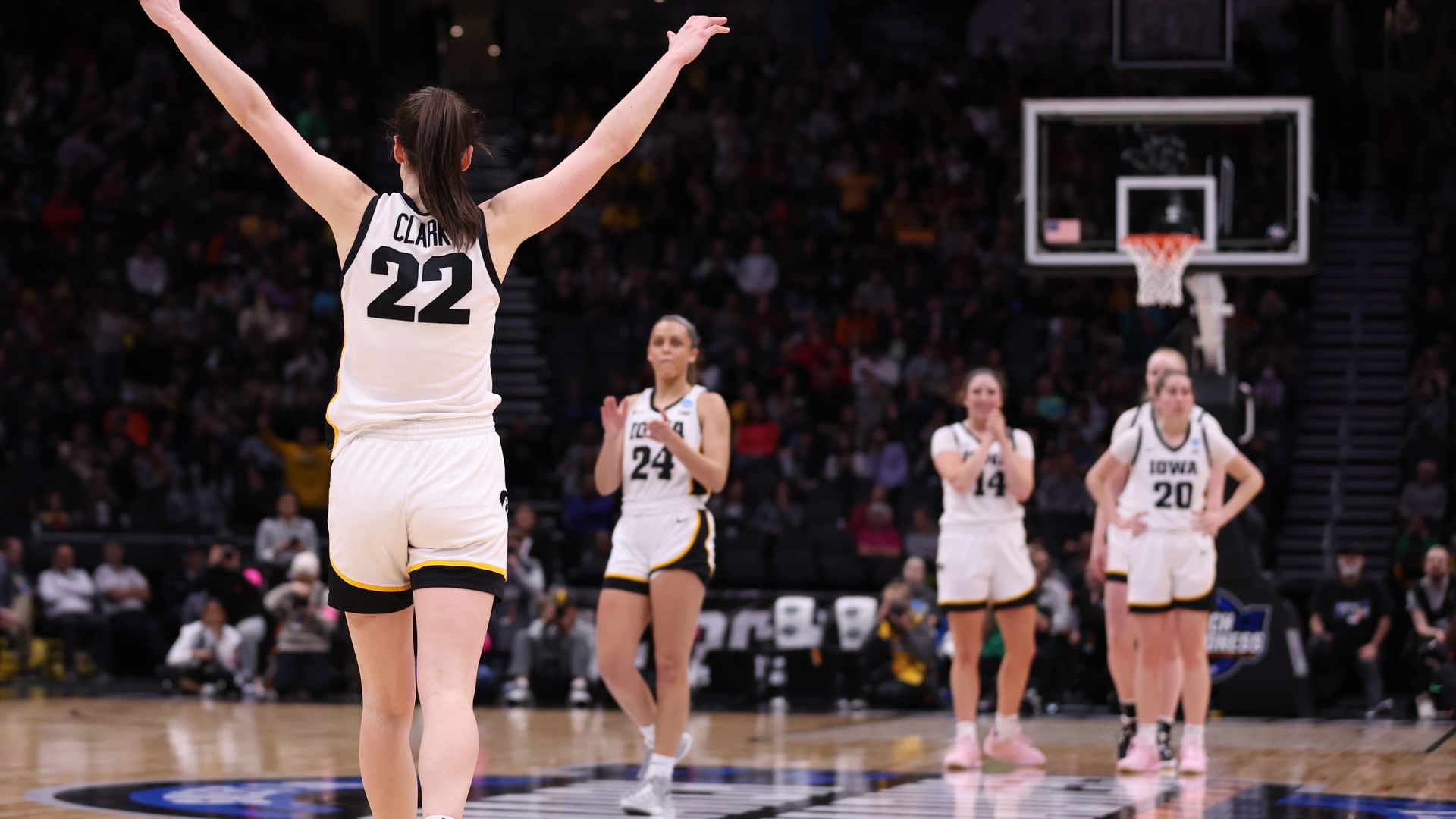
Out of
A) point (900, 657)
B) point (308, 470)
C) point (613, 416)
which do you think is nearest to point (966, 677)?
point (613, 416)

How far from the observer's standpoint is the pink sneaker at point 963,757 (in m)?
10.1

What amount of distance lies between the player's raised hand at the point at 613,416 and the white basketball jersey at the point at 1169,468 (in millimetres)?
3151

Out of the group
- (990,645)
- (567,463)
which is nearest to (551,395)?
(567,463)

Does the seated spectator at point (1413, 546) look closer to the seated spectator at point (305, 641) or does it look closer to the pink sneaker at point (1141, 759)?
the pink sneaker at point (1141, 759)

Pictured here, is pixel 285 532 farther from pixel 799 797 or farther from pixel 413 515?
pixel 413 515

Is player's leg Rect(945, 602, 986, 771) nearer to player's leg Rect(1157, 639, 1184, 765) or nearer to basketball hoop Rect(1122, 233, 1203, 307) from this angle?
player's leg Rect(1157, 639, 1184, 765)

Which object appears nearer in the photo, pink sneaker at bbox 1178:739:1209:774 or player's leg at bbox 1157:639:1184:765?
pink sneaker at bbox 1178:739:1209:774

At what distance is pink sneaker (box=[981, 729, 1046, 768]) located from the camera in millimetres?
10305

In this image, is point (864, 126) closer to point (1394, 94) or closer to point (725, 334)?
point (725, 334)

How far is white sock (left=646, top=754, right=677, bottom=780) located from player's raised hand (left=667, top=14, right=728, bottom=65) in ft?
11.9

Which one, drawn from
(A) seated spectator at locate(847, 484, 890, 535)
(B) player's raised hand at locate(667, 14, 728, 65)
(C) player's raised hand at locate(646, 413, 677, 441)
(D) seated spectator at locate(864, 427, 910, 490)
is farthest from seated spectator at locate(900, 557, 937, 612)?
(B) player's raised hand at locate(667, 14, 728, 65)

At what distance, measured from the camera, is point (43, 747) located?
445 inches

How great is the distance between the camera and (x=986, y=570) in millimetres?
10258

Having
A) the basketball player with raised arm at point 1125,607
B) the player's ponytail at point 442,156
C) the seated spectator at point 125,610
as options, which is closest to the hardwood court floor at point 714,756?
the basketball player with raised arm at point 1125,607
